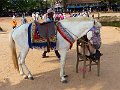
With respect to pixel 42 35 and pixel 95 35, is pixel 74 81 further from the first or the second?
pixel 42 35

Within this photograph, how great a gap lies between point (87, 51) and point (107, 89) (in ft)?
4.93

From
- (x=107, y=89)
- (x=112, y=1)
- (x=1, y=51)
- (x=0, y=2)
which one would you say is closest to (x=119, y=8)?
(x=112, y=1)

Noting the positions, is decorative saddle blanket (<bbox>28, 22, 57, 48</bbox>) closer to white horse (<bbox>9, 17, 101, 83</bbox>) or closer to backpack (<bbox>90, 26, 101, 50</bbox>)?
white horse (<bbox>9, 17, 101, 83</bbox>)

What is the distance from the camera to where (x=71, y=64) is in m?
9.96

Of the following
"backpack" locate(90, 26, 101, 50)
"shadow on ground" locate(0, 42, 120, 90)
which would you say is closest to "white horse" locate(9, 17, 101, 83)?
"backpack" locate(90, 26, 101, 50)

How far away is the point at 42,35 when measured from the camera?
800cm

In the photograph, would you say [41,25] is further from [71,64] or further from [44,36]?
[71,64]

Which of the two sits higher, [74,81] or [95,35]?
[95,35]

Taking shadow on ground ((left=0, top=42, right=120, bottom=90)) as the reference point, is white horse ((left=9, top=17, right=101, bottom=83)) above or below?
above

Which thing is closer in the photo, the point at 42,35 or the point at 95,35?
the point at 95,35

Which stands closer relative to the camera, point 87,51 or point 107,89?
point 107,89

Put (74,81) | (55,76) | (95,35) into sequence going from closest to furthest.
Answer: (95,35), (74,81), (55,76)

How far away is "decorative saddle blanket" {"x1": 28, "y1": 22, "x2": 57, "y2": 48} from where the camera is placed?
26.1 feet

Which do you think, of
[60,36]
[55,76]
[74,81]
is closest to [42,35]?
[60,36]
